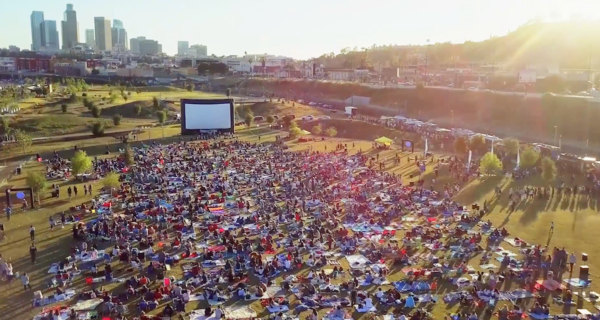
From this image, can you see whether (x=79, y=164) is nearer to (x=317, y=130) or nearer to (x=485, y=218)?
(x=485, y=218)

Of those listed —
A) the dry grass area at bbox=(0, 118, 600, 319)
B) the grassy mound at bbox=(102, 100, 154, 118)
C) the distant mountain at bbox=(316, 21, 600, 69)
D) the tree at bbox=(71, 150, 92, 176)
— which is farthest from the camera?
the distant mountain at bbox=(316, 21, 600, 69)

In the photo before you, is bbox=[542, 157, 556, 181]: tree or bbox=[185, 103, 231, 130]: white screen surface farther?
bbox=[185, 103, 231, 130]: white screen surface

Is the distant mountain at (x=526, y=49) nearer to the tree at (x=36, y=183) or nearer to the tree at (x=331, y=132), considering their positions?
the tree at (x=331, y=132)

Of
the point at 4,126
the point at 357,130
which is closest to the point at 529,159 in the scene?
the point at 357,130

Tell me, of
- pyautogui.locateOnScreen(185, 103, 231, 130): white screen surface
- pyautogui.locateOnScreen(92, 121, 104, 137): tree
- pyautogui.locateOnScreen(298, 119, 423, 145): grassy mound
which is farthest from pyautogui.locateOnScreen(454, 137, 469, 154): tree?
pyautogui.locateOnScreen(92, 121, 104, 137): tree

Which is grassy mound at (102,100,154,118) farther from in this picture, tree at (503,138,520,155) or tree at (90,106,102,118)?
tree at (503,138,520,155)

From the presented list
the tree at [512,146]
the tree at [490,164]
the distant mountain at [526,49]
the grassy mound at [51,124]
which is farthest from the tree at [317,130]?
the distant mountain at [526,49]
